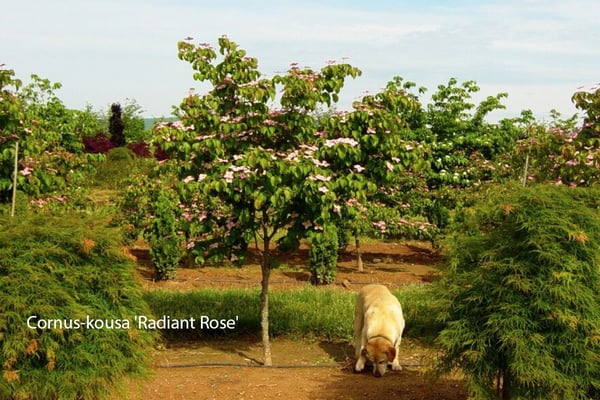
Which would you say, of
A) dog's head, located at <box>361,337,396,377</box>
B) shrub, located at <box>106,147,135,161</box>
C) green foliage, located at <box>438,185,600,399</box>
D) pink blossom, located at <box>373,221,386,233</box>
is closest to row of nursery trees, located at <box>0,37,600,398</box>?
green foliage, located at <box>438,185,600,399</box>

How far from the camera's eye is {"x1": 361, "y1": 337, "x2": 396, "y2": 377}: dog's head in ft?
24.4

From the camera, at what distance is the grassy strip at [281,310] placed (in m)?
9.59

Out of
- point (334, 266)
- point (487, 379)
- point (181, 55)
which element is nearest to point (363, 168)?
point (181, 55)

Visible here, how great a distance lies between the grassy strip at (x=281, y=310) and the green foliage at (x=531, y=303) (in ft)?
11.3

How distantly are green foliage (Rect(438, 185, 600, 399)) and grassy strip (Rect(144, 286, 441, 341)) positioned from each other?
3.46m

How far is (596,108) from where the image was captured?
8.88 m

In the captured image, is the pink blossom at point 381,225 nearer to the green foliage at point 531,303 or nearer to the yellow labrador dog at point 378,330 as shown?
the yellow labrador dog at point 378,330

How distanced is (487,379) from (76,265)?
11.3 feet

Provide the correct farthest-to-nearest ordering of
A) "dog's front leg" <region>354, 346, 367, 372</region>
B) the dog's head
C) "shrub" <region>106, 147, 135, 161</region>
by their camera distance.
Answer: "shrub" <region>106, 147, 135, 161</region>
"dog's front leg" <region>354, 346, 367, 372</region>
the dog's head

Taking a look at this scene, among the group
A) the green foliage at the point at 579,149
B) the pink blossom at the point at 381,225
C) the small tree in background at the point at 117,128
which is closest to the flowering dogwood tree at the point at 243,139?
the green foliage at the point at 579,149

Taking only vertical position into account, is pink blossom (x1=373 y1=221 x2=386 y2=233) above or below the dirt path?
above

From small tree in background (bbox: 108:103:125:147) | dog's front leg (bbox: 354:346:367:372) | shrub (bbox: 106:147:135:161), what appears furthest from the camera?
small tree in background (bbox: 108:103:125:147)

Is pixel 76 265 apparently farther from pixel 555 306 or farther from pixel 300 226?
Result: pixel 555 306

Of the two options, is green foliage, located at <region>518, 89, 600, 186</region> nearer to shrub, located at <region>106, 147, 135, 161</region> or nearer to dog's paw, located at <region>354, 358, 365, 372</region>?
dog's paw, located at <region>354, 358, 365, 372</region>
